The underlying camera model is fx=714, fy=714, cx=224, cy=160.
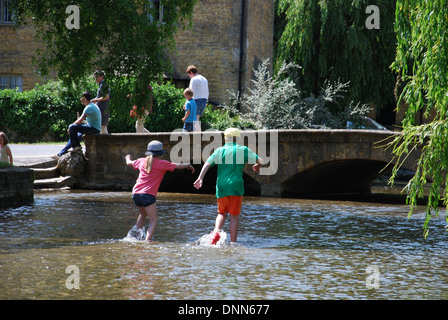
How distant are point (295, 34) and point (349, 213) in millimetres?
12494

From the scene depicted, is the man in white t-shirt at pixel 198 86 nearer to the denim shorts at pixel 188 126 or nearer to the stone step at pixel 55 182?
the denim shorts at pixel 188 126

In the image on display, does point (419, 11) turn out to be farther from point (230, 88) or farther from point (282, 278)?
point (230, 88)

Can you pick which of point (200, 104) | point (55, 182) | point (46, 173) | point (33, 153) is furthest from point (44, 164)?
point (200, 104)

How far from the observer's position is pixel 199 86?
55.1 ft

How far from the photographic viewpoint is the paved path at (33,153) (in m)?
17.0

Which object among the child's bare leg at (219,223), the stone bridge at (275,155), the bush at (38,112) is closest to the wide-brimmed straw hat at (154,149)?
the child's bare leg at (219,223)

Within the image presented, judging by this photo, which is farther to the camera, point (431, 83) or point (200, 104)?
point (200, 104)

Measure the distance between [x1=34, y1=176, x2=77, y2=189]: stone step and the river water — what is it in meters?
3.21

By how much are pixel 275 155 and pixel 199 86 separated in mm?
2435

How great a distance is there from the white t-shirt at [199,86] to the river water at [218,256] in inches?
158

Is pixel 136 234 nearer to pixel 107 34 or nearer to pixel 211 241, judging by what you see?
pixel 211 241

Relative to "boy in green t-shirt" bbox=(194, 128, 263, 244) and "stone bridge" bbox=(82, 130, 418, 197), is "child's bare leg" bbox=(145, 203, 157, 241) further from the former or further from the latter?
"stone bridge" bbox=(82, 130, 418, 197)
